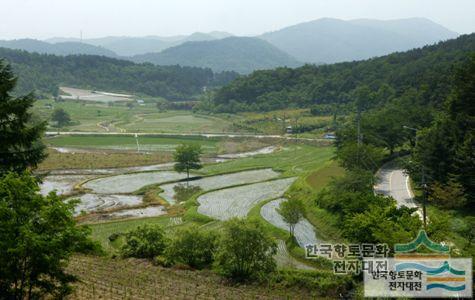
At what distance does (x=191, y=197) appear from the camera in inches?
1647

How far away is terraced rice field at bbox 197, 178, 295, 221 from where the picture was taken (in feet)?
119

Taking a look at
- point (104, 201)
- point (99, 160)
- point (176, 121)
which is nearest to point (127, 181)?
point (104, 201)

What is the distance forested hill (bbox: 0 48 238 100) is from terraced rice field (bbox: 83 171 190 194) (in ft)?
353

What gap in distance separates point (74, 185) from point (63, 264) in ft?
119

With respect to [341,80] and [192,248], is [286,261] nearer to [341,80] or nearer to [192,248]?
[192,248]

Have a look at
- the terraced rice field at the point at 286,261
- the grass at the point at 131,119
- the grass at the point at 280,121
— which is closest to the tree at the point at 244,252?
the terraced rice field at the point at 286,261

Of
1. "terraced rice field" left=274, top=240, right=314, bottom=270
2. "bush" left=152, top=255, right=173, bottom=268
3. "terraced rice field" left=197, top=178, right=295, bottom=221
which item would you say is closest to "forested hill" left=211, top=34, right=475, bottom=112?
"terraced rice field" left=197, top=178, right=295, bottom=221

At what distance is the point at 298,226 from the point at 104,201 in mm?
17691

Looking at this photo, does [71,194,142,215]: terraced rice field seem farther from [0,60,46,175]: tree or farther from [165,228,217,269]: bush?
[0,60,46,175]: tree

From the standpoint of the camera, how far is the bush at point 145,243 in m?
25.1

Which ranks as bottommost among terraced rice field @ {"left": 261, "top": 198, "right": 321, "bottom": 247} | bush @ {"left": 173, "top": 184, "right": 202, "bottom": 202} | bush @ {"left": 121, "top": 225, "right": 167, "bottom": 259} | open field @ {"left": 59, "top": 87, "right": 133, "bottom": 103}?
bush @ {"left": 173, "top": 184, "right": 202, "bottom": 202}

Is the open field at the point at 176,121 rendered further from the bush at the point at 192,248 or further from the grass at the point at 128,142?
the bush at the point at 192,248

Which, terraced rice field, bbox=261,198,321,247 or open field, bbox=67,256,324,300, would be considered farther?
terraced rice field, bbox=261,198,321,247

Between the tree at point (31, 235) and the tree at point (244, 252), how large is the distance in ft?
31.1
